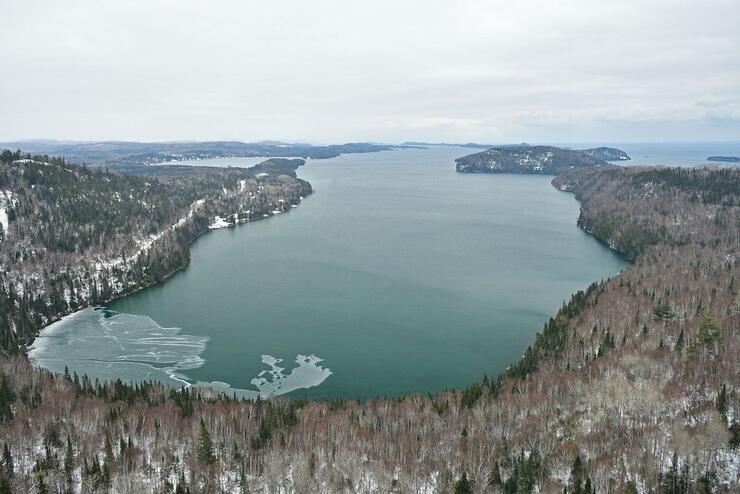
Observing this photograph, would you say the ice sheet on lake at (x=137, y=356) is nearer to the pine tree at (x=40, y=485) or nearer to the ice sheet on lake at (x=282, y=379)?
the ice sheet on lake at (x=282, y=379)

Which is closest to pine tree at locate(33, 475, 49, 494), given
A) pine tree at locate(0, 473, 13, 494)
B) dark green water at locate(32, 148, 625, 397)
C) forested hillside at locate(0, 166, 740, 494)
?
forested hillside at locate(0, 166, 740, 494)

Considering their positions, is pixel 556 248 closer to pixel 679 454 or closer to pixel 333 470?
pixel 679 454

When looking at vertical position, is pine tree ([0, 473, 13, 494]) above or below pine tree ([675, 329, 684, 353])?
below

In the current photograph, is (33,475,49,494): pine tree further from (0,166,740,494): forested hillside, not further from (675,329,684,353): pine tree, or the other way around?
(675,329,684,353): pine tree

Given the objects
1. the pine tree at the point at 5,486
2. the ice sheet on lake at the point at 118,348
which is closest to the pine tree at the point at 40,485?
the pine tree at the point at 5,486

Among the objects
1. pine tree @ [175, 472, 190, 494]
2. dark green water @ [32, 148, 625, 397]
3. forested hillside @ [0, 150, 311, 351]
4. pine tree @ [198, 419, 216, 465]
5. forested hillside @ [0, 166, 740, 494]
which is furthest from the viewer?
forested hillside @ [0, 150, 311, 351]

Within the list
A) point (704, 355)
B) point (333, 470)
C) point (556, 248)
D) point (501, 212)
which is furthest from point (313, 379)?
point (501, 212)
